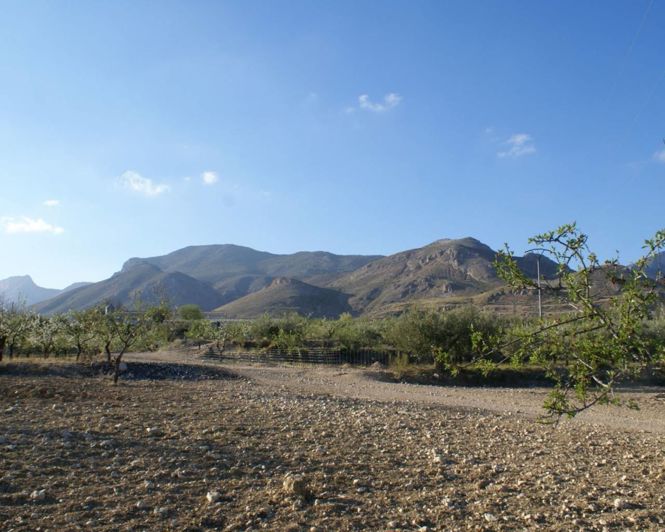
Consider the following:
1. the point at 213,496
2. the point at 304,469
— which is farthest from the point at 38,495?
the point at 304,469

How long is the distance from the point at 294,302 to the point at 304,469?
115 meters

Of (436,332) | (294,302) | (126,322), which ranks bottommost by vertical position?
(126,322)

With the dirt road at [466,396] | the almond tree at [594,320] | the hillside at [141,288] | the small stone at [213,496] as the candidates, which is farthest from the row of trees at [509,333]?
the hillside at [141,288]

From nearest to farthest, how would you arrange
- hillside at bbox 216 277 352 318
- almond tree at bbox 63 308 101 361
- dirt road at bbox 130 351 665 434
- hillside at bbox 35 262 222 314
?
dirt road at bbox 130 351 665 434
almond tree at bbox 63 308 101 361
hillside at bbox 216 277 352 318
hillside at bbox 35 262 222 314

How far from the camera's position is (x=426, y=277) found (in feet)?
429

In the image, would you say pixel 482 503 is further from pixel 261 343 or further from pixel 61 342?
pixel 261 343

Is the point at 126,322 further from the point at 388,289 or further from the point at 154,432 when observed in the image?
the point at 388,289

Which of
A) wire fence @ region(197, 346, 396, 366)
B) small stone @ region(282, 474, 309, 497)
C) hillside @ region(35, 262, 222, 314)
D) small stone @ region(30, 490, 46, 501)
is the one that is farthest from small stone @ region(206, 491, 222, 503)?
hillside @ region(35, 262, 222, 314)

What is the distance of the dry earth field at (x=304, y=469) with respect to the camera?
5.60 metres

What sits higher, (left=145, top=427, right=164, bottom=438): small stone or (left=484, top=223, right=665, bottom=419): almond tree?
(left=484, top=223, right=665, bottom=419): almond tree

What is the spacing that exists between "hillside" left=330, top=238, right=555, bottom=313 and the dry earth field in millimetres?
96707

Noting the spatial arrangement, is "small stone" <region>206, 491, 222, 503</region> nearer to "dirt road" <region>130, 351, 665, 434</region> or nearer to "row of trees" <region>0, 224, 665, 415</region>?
"row of trees" <region>0, 224, 665, 415</region>

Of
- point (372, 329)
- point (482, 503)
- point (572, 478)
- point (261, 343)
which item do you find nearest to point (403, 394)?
point (572, 478)

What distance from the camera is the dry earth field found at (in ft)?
18.4
